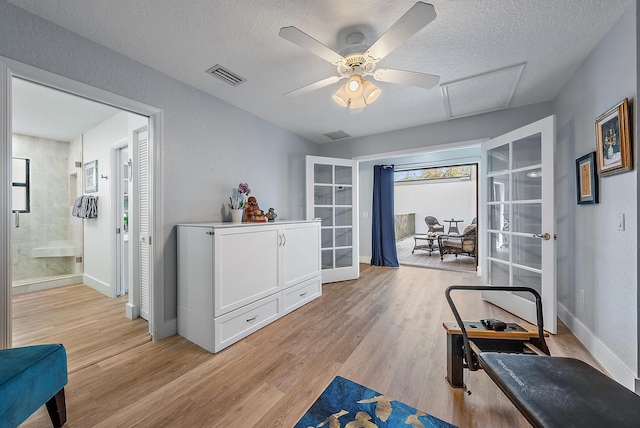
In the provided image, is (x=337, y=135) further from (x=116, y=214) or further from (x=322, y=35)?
(x=116, y=214)

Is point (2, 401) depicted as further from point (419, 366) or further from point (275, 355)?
point (419, 366)

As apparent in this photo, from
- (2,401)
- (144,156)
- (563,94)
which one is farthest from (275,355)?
(563,94)

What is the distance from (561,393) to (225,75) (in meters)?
2.94

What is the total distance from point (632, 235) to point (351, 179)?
306 cm

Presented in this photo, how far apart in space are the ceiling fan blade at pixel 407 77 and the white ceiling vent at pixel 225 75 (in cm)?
134

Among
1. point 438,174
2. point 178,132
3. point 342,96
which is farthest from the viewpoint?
point 438,174

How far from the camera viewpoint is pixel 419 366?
173 cm

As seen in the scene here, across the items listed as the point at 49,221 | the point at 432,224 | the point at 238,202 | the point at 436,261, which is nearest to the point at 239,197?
the point at 238,202

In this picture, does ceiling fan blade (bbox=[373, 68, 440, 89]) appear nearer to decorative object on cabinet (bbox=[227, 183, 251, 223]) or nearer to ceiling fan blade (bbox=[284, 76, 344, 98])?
ceiling fan blade (bbox=[284, 76, 344, 98])

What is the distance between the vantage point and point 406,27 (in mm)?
1239

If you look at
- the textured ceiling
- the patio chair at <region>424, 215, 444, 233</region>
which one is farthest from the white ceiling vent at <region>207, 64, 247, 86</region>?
the patio chair at <region>424, 215, 444, 233</region>

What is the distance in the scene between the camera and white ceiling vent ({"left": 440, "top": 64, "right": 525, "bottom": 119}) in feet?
7.43

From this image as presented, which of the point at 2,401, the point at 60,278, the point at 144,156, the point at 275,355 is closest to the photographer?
the point at 2,401

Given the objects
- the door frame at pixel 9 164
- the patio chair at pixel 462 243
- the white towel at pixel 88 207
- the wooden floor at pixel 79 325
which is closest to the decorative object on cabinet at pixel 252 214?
the door frame at pixel 9 164
